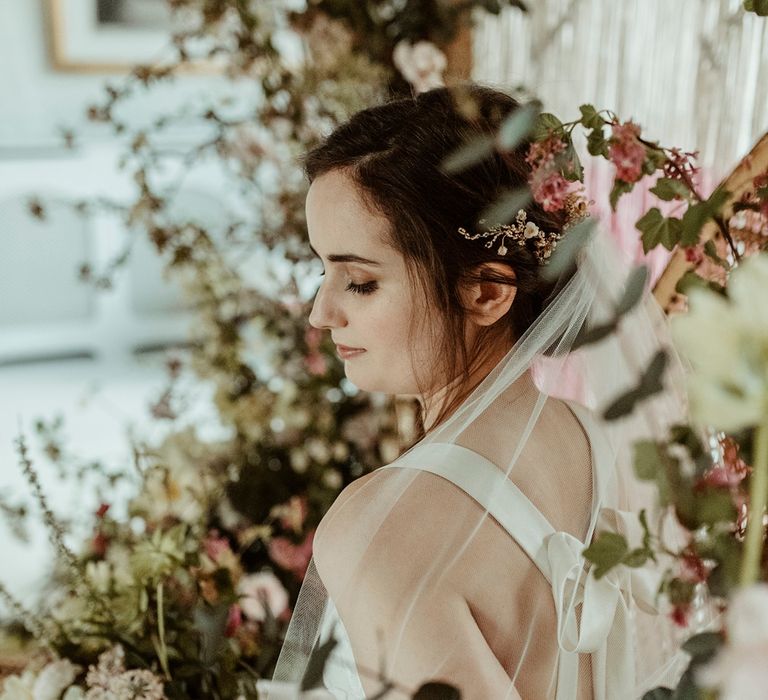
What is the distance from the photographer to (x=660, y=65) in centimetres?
145

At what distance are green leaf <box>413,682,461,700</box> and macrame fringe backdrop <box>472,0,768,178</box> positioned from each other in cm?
86

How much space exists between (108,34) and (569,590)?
3.20m

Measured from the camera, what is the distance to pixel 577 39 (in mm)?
1700

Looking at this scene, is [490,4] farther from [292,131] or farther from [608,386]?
[608,386]

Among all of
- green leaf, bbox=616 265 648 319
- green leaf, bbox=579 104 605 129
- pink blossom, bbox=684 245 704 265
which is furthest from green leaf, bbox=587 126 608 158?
green leaf, bbox=616 265 648 319

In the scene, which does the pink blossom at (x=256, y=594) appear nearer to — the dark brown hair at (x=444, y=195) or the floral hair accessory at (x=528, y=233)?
the dark brown hair at (x=444, y=195)

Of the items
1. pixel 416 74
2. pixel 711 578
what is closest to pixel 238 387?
pixel 416 74

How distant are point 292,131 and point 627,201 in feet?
2.41

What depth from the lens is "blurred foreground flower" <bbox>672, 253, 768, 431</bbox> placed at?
28 cm

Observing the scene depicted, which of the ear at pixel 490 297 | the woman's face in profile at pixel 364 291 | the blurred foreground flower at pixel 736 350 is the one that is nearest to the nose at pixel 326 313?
the woman's face in profile at pixel 364 291

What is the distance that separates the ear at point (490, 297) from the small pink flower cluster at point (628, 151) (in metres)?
0.28

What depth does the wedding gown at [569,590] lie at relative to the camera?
742 mm

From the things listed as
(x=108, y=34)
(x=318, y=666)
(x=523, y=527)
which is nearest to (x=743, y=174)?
(x=523, y=527)

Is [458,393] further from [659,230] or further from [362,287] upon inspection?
[659,230]
